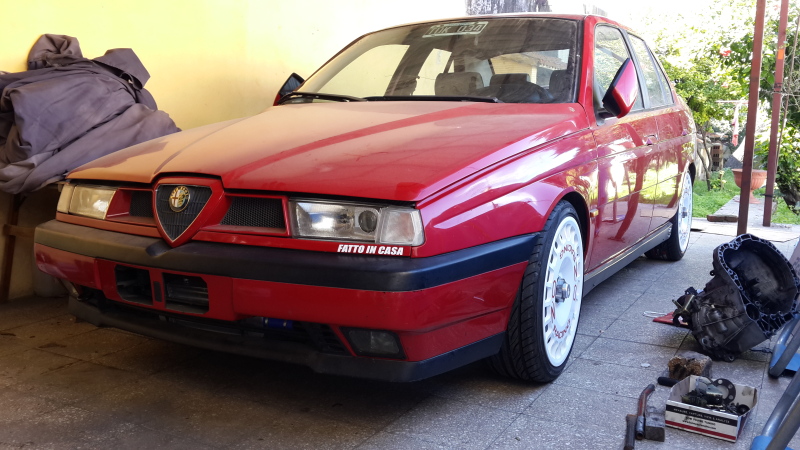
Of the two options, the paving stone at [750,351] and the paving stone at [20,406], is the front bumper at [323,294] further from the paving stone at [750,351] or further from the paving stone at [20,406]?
the paving stone at [750,351]

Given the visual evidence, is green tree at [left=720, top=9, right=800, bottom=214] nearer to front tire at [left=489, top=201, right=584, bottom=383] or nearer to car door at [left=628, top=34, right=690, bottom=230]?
car door at [left=628, top=34, right=690, bottom=230]

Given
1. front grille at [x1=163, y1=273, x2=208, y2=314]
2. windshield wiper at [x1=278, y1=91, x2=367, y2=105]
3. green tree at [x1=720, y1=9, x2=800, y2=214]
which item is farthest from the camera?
green tree at [x1=720, y1=9, x2=800, y2=214]

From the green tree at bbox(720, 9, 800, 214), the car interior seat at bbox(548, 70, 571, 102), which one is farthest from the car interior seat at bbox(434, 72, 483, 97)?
the green tree at bbox(720, 9, 800, 214)

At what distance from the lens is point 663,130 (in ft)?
15.0

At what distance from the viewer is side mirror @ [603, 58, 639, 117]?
3436 mm

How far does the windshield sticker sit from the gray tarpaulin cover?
1605mm

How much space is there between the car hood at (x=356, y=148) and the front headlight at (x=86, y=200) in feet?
0.19

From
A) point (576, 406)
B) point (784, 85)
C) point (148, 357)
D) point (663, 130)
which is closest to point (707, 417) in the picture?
point (576, 406)

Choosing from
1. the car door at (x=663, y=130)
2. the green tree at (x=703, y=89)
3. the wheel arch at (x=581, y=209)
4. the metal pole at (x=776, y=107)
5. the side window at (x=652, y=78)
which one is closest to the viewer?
the wheel arch at (x=581, y=209)

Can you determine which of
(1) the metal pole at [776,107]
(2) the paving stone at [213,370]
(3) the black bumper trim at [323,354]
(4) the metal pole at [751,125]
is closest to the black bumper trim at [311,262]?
(3) the black bumper trim at [323,354]

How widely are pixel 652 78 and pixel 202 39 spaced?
296 cm

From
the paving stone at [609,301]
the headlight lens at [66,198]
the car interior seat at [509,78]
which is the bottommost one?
the paving stone at [609,301]

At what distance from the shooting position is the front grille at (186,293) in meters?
2.50

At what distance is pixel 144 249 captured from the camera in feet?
8.45
